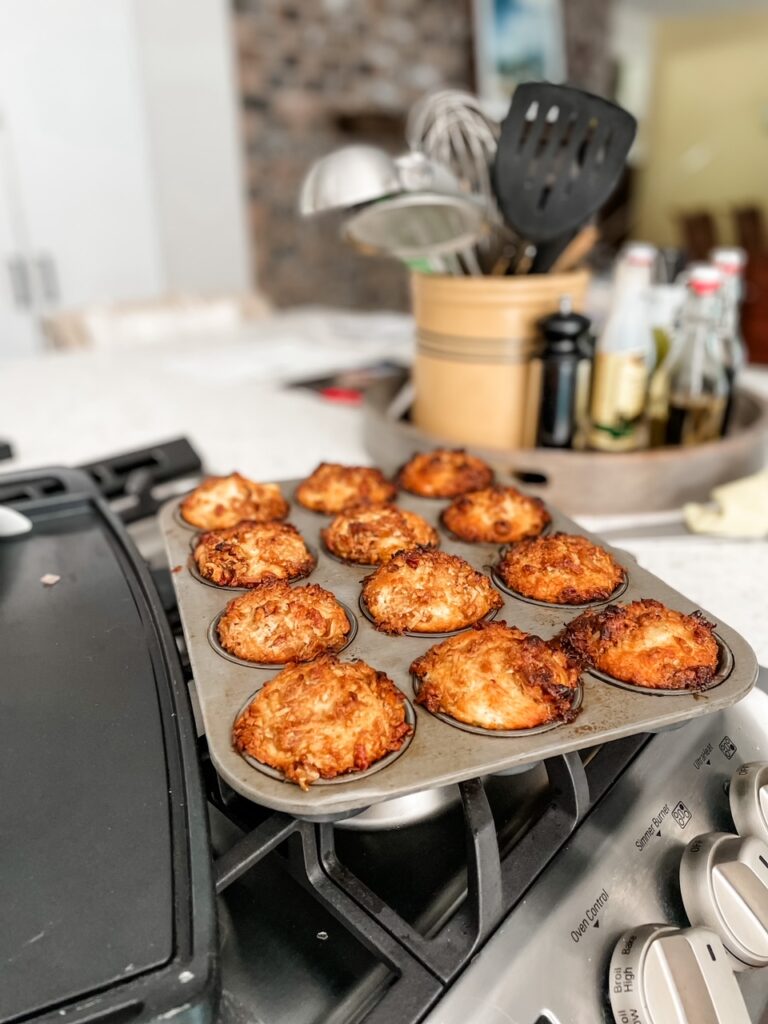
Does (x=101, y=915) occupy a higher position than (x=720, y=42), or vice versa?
(x=720, y=42)

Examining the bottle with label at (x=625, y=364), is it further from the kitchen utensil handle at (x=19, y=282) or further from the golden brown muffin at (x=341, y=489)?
the kitchen utensil handle at (x=19, y=282)

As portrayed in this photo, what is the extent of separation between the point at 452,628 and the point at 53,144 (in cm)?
345

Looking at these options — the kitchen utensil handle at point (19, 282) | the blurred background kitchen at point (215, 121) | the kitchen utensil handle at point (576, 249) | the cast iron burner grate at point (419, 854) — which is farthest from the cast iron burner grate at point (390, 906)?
the kitchen utensil handle at point (19, 282)

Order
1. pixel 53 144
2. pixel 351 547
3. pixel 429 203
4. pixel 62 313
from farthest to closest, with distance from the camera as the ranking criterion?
pixel 53 144 < pixel 62 313 < pixel 429 203 < pixel 351 547

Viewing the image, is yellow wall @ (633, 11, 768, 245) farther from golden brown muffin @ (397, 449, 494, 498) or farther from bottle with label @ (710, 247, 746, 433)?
golden brown muffin @ (397, 449, 494, 498)

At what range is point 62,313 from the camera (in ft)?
7.24

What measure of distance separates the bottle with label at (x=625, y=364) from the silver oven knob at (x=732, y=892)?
0.60 m

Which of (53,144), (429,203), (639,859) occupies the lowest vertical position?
(639,859)

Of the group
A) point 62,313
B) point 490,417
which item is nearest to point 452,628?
point 490,417

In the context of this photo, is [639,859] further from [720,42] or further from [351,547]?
[720,42]

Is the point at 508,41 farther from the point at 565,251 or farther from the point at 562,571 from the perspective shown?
the point at 562,571

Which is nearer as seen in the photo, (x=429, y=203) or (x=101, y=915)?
(x=101, y=915)

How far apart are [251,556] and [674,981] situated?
0.43 meters

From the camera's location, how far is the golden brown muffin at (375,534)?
0.68 meters
